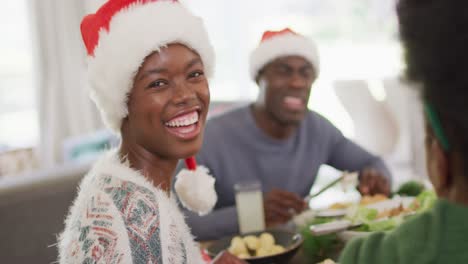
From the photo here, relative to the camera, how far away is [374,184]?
1.96 metres

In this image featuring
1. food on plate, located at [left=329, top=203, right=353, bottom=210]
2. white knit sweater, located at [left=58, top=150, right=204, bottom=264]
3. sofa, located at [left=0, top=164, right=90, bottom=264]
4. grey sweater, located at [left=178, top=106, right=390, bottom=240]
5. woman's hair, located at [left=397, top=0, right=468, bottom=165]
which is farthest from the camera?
grey sweater, located at [left=178, top=106, right=390, bottom=240]

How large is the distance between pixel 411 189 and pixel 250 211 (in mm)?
541

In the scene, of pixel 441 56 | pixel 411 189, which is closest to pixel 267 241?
pixel 411 189

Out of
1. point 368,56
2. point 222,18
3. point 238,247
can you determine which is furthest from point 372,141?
point 238,247

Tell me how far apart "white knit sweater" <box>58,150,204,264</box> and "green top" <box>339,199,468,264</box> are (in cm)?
Answer: 43

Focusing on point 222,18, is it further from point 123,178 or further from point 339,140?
point 123,178

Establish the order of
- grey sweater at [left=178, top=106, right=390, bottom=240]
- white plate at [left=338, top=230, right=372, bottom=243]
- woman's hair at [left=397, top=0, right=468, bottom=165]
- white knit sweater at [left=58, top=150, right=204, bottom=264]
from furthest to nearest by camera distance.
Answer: grey sweater at [left=178, top=106, right=390, bottom=240] < white plate at [left=338, top=230, right=372, bottom=243] < white knit sweater at [left=58, top=150, right=204, bottom=264] < woman's hair at [left=397, top=0, right=468, bottom=165]

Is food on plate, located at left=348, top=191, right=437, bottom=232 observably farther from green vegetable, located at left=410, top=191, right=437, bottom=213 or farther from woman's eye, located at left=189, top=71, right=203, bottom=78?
woman's eye, located at left=189, top=71, right=203, bottom=78

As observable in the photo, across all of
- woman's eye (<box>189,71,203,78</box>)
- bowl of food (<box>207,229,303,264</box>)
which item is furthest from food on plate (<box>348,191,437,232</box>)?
woman's eye (<box>189,71,203,78</box>)

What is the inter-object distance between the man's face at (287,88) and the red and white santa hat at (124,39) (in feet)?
3.05

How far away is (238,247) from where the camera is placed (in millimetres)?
1452

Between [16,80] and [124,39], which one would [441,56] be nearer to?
[124,39]

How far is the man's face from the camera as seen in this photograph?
2.13m

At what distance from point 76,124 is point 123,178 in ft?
11.8
